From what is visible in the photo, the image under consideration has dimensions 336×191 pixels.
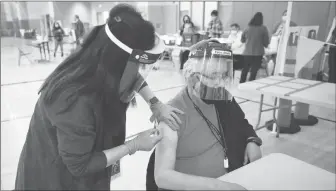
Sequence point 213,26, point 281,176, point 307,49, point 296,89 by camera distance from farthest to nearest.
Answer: point 213,26, point 296,89, point 307,49, point 281,176

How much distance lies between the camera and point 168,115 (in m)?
1.07

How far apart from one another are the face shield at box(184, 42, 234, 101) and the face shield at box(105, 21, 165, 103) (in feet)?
0.61

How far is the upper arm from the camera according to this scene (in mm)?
1009

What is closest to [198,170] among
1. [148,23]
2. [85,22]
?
[148,23]

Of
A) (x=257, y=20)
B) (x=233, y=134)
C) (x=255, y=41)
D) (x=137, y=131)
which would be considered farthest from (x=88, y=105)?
(x=257, y=20)

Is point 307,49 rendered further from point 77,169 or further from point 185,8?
point 77,169

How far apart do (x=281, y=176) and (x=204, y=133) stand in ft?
1.33

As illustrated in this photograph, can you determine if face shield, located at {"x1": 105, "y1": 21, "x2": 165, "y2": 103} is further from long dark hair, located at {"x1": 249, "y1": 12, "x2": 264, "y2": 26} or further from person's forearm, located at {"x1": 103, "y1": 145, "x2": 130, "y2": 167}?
long dark hair, located at {"x1": 249, "y1": 12, "x2": 264, "y2": 26}

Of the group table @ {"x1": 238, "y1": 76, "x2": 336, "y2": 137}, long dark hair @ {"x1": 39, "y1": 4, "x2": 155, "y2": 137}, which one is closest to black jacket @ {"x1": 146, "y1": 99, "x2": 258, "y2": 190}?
long dark hair @ {"x1": 39, "y1": 4, "x2": 155, "y2": 137}

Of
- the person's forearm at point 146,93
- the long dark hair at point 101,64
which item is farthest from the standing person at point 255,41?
the long dark hair at point 101,64

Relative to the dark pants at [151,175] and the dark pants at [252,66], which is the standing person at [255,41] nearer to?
the dark pants at [252,66]

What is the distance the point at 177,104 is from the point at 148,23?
0.43 m

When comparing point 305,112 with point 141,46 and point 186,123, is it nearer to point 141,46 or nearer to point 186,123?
point 186,123

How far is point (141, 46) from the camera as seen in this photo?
2.64ft
